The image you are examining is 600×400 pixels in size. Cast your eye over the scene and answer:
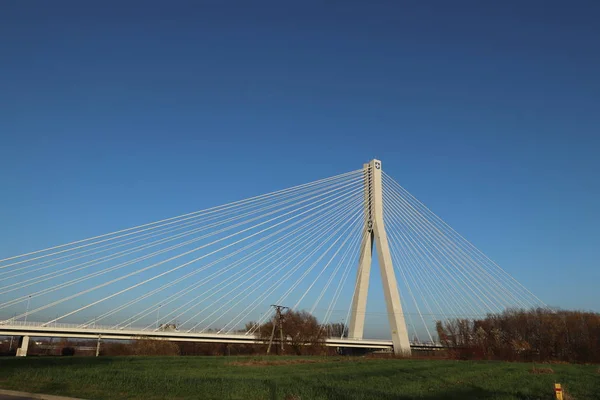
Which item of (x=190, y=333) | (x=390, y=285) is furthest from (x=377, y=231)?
(x=190, y=333)

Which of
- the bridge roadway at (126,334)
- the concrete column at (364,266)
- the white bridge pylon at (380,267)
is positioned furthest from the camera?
the bridge roadway at (126,334)

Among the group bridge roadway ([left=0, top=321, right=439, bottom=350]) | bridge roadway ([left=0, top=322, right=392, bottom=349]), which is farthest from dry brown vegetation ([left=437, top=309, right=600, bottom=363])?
bridge roadway ([left=0, top=322, right=392, bottom=349])

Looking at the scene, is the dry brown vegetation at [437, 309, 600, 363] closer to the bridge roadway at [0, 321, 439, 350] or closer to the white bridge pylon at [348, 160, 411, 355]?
the bridge roadway at [0, 321, 439, 350]

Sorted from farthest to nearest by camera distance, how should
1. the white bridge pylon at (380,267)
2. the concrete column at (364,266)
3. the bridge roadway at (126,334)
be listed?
the bridge roadway at (126,334) < the concrete column at (364,266) < the white bridge pylon at (380,267)

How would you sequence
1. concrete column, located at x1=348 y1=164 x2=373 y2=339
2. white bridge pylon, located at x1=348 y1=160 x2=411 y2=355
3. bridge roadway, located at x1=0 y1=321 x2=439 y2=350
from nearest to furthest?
white bridge pylon, located at x1=348 y1=160 x2=411 y2=355
concrete column, located at x1=348 y1=164 x2=373 y2=339
bridge roadway, located at x1=0 y1=321 x2=439 y2=350

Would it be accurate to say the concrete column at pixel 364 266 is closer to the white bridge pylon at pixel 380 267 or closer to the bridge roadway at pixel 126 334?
the white bridge pylon at pixel 380 267

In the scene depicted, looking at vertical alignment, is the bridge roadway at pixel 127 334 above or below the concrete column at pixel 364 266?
below

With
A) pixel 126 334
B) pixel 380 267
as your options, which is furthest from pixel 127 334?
pixel 380 267

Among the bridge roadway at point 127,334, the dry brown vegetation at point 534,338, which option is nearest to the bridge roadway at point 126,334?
the bridge roadway at point 127,334
